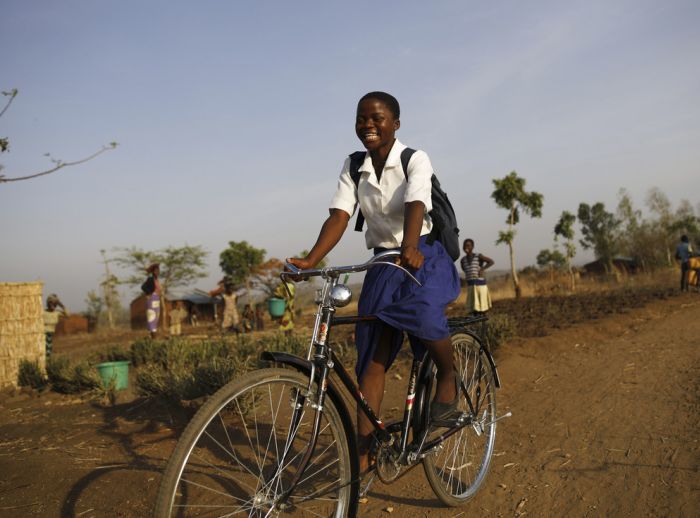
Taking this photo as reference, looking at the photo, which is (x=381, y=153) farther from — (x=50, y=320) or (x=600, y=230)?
(x=600, y=230)

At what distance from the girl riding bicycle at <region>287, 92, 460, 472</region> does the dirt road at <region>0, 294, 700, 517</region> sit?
2.79ft

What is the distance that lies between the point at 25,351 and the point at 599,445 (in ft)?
25.6

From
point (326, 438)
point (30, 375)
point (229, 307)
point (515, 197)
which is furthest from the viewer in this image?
point (515, 197)

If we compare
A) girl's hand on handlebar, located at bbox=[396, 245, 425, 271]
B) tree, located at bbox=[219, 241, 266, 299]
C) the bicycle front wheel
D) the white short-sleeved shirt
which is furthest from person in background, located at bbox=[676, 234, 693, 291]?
tree, located at bbox=[219, 241, 266, 299]

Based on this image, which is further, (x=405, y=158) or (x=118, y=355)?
(x=118, y=355)

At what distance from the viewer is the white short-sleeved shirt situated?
8.21 ft

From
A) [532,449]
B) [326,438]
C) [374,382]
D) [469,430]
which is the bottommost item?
[532,449]

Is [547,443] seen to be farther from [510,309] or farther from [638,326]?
[510,309]

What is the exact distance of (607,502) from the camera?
275 centimetres

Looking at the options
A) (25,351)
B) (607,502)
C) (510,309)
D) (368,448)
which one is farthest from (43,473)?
(510,309)

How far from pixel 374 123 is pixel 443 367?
→ 123 cm

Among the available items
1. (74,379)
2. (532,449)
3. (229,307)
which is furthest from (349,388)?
(229,307)

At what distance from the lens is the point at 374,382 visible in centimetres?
254

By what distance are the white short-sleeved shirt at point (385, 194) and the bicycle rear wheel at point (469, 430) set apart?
0.70m
